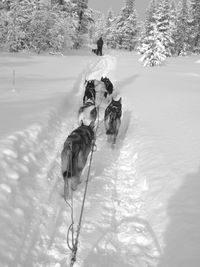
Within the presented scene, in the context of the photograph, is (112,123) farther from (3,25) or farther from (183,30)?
(183,30)

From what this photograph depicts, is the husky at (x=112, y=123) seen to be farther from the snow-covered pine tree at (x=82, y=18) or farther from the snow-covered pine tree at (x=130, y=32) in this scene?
the snow-covered pine tree at (x=130, y=32)

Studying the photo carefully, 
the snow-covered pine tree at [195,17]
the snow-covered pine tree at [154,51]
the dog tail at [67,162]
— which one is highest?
the snow-covered pine tree at [195,17]

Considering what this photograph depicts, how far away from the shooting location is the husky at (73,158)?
4.56 meters

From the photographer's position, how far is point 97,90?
36.7ft

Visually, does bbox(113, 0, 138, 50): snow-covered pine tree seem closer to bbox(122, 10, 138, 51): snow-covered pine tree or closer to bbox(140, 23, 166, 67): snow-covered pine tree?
bbox(122, 10, 138, 51): snow-covered pine tree

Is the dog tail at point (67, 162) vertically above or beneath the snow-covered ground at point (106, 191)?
above

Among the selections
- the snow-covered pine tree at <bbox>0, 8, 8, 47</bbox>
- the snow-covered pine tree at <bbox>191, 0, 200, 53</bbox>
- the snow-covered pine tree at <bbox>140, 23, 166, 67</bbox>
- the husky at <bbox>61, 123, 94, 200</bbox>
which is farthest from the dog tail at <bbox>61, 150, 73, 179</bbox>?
the snow-covered pine tree at <bbox>191, 0, 200, 53</bbox>

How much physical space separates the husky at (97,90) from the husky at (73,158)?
5458 millimetres

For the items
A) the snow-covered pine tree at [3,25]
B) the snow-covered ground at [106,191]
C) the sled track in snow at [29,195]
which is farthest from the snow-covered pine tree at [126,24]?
the sled track in snow at [29,195]

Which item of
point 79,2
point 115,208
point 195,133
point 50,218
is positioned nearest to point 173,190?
point 115,208

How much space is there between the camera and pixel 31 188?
4867mm

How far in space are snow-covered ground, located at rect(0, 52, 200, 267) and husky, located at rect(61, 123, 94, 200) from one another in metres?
0.25

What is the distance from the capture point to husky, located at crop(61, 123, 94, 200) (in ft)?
15.0

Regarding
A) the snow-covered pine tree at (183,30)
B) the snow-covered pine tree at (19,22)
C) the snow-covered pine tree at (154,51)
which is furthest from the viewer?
the snow-covered pine tree at (183,30)
